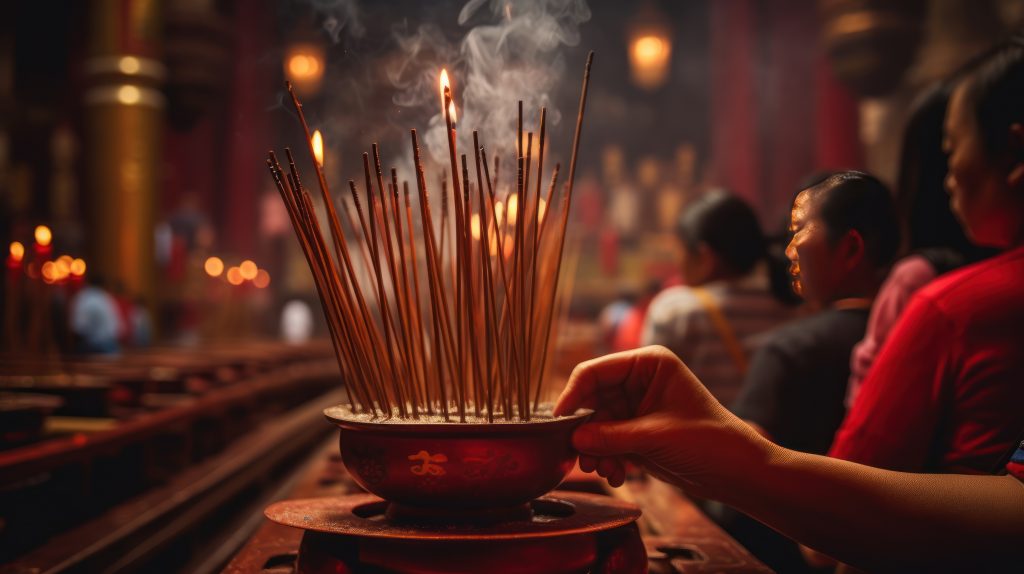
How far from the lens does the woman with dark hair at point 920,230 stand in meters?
1.10

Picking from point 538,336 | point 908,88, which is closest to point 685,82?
A: point 908,88

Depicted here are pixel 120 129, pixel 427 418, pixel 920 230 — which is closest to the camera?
pixel 427 418

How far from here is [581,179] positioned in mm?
9422

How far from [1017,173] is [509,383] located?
51 cm

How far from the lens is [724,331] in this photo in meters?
1.70

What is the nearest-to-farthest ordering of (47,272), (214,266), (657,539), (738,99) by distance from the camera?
(657,539), (47,272), (214,266), (738,99)

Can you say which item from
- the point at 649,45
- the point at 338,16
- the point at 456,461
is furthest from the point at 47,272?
the point at 649,45

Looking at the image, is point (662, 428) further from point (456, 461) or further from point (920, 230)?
point (920, 230)

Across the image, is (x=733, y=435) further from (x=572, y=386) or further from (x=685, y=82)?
(x=685, y=82)

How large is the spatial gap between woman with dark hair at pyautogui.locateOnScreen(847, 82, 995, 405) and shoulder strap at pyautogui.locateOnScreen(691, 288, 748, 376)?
1.59 feet

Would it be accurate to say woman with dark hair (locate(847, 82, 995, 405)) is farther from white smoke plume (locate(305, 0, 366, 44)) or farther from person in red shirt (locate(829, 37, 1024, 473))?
white smoke plume (locate(305, 0, 366, 44))

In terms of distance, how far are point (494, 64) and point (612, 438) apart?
0.83 m

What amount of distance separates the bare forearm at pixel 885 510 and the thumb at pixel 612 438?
9cm

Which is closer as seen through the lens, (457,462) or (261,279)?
(457,462)
